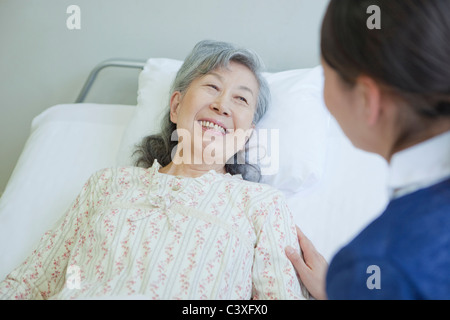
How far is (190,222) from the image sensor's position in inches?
48.9

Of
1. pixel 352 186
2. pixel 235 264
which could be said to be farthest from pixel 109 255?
pixel 352 186

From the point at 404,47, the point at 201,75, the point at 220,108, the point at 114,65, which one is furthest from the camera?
the point at 114,65

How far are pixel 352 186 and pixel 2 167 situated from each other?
5.56 feet

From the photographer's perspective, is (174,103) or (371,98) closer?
(371,98)

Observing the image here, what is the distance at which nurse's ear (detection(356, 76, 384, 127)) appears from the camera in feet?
2.43

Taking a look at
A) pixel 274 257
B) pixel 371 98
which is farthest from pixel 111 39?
pixel 371 98

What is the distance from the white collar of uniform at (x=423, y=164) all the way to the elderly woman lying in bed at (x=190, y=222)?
518 mm

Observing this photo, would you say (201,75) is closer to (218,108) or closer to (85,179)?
(218,108)

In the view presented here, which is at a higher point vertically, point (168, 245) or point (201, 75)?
point (201, 75)

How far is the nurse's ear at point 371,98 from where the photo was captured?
74cm

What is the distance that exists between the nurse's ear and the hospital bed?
2.50ft

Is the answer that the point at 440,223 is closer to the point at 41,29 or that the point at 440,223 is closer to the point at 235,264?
the point at 235,264

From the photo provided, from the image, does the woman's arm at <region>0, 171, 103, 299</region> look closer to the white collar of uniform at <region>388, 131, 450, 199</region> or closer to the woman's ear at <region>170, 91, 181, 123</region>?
the woman's ear at <region>170, 91, 181, 123</region>

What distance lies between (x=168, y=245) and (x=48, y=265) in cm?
38
